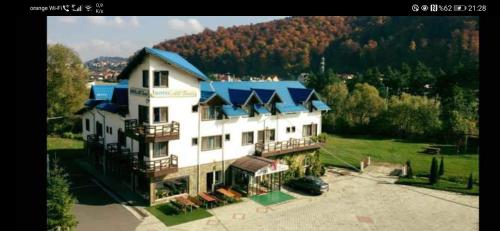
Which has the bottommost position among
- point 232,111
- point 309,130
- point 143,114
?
point 309,130

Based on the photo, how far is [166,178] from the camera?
31.3 meters

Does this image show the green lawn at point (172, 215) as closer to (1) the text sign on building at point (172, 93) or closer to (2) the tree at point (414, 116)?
(1) the text sign on building at point (172, 93)

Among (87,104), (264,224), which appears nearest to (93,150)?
(87,104)

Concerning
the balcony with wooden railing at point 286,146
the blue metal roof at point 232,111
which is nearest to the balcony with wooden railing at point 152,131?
the blue metal roof at point 232,111

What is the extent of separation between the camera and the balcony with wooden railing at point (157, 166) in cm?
2973

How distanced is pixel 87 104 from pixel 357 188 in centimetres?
2753

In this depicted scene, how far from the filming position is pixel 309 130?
4144 cm

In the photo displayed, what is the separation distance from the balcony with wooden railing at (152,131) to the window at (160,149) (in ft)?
3.18

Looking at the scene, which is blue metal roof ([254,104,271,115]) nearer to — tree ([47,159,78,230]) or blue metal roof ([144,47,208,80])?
blue metal roof ([144,47,208,80])

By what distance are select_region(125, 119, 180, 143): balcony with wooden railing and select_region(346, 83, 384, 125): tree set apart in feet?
153

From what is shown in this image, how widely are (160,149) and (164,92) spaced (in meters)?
4.42

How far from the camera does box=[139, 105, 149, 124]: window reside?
99.8 ft

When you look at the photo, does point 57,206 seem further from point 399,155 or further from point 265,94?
point 399,155

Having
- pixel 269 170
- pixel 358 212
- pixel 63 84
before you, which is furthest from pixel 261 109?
pixel 63 84
